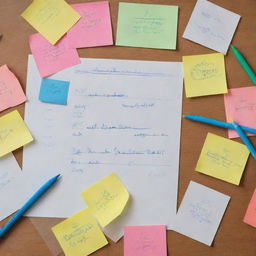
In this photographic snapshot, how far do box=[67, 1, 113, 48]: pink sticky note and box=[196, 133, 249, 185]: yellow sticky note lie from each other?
0.34 meters

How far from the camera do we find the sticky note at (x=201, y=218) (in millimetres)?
806

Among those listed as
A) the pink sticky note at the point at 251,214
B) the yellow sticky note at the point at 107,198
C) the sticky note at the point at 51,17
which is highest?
the sticky note at the point at 51,17

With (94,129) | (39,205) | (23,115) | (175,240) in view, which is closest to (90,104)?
(94,129)

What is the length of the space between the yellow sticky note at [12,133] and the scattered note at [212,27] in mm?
435

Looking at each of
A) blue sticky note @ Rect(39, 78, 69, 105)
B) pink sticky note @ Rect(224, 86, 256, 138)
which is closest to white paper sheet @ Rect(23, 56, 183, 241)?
blue sticky note @ Rect(39, 78, 69, 105)

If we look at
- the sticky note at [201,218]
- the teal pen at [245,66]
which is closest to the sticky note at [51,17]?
the teal pen at [245,66]

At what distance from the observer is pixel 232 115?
82 cm

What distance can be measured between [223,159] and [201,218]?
0.47 feet

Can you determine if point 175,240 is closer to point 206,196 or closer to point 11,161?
point 206,196

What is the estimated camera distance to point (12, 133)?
82 cm

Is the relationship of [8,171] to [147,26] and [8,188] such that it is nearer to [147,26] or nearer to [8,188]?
[8,188]

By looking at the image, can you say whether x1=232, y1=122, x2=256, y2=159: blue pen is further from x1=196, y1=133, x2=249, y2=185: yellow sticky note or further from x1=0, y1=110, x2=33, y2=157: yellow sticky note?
x1=0, y1=110, x2=33, y2=157: yellow sticky note

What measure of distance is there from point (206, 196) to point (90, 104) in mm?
341

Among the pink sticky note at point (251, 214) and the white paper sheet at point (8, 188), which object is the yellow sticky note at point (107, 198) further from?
the pink sticky note at point (251, 214)
